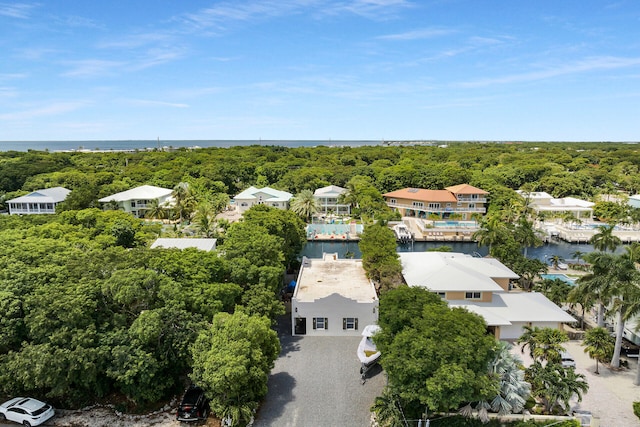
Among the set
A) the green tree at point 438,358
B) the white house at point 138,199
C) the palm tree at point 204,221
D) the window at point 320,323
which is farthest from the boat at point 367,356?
the white house at point 138,199

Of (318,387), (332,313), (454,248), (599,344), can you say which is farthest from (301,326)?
(454,248)

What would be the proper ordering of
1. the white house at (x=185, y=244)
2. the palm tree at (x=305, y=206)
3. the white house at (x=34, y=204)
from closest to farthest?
the white house at (x=185, y=244)
the white house at (x=34, y=204)
the palm tree at (x=305, y=206)

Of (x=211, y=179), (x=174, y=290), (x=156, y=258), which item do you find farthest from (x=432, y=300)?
(x=211, y=179)

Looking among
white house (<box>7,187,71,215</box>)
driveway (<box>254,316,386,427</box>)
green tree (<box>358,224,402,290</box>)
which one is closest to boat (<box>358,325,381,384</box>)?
driveway (<box>254,316,386,427</box>)

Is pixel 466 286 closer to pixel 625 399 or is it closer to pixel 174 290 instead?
pixel 625 399

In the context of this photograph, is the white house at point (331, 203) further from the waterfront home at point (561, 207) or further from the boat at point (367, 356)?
the boat at point (367, 356)

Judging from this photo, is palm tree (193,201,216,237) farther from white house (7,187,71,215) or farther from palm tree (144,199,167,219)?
white house (7,187,71,215)
